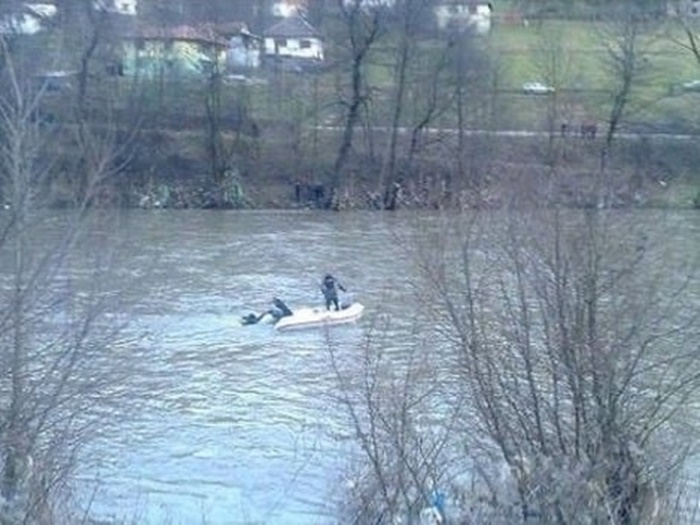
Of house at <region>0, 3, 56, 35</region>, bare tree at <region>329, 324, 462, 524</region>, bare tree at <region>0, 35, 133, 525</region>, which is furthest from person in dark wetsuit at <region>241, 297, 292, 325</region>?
bare tree at <region>0, 35, 133, 525</region>

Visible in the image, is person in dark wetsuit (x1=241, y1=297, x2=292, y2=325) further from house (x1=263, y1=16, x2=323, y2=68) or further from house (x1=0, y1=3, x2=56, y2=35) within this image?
house (x1=263, y1=16, x2=323, y2=68)

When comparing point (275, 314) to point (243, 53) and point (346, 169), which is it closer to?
point (346, 169)

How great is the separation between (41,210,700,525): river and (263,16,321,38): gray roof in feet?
51.9

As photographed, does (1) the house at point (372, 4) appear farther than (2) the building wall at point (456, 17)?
No

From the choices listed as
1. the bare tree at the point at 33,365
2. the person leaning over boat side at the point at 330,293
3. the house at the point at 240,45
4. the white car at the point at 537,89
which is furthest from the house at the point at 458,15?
the bare tree at the point at 33,365

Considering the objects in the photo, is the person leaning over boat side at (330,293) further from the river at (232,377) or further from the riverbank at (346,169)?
the riverbank at (346,169)

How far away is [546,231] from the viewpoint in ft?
34.4

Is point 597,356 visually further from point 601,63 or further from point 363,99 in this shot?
point 601,63

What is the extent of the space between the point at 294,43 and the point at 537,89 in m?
7.18

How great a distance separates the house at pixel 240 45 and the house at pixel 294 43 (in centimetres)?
44

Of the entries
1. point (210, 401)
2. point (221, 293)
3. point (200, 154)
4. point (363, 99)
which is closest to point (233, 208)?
point (200, 154)

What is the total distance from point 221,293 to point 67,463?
14005 mm

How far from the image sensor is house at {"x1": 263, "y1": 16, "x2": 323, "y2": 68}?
45.1m

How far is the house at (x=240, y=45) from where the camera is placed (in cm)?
4422
